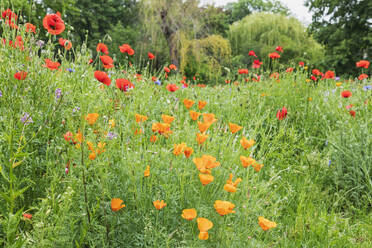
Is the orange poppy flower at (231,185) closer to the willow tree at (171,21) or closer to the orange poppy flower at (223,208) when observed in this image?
the orange poppy flower at (223,208)

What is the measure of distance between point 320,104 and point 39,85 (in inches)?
120

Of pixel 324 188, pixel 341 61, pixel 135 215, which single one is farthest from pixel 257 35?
pixel 135 215

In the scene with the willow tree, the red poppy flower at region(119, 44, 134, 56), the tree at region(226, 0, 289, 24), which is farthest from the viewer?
the tree at region(226, 0, 289, 24)

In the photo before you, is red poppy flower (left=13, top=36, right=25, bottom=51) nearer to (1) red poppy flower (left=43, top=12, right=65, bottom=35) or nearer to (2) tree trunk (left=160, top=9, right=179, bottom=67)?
(1) red poppy flower (left=43, top=12, right=65, bottom=35)

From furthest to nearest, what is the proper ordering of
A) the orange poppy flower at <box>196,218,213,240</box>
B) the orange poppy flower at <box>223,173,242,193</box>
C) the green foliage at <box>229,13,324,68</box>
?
the green foliage at <box>229,13,324,68</box> → the orange poppy flower at <box>223,173,242,193</box> → the orange poppy flower at <box>196,218,213,240</box>

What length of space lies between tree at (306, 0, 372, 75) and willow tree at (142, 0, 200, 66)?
624cm

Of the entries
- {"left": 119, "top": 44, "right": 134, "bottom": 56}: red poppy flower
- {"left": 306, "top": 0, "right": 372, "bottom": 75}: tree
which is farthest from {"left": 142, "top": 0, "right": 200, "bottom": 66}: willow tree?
{"left": 119, "top": 44, "right": 134, "bottom": 56}: red poppy flower

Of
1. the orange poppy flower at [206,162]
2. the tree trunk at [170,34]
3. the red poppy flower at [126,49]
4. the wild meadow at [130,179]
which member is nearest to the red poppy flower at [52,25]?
the wild meadow at [130,179]

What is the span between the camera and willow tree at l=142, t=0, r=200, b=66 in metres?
11.6

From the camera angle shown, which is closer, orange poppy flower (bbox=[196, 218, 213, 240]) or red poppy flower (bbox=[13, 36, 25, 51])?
orange poppy flower (bbox=[196, 218, 213, 240])

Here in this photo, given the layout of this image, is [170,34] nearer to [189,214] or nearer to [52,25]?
[52,25]

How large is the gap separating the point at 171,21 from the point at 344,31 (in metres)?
7.96

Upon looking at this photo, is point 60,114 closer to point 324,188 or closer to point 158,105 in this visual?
point 158,105

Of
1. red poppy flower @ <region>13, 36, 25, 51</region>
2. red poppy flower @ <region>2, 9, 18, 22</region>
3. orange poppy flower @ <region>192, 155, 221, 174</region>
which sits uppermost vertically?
red poppy flower @ <region>2, 9, 18, 22</region>
